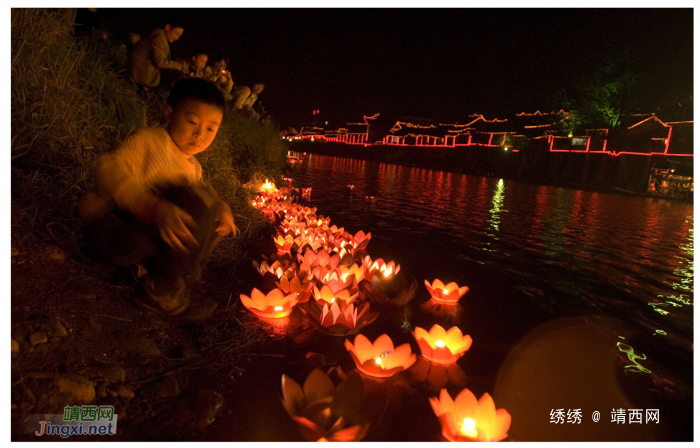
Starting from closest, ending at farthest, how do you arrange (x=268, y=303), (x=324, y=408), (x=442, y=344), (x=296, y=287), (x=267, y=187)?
(x=324, y=408), (x=442, y=344), (x=268, y=303), (x=296, y=287), (x=267, y=187)

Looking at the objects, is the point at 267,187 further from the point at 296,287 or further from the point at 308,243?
the point at 296,287

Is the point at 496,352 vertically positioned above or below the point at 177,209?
below

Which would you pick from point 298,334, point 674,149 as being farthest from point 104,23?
point 674,149

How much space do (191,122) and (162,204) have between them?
472mm

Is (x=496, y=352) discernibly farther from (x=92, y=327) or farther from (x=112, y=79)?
(x=112, y=79)

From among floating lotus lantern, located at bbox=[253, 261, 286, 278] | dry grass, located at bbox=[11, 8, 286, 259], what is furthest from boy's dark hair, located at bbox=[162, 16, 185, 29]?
floating lotus lantern, located at bbox=[253, 261, 286, 278]

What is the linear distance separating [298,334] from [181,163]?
127 cm

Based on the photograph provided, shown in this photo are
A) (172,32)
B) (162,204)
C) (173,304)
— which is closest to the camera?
(162,204)

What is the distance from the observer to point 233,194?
161 inches

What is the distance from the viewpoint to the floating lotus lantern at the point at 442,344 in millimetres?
2164

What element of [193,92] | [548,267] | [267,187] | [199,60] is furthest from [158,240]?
[267,187]

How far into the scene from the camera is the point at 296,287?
2713 mm

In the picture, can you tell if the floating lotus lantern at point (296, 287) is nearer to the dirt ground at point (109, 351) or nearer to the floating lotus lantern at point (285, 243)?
the dirt ground at point (109, 351)

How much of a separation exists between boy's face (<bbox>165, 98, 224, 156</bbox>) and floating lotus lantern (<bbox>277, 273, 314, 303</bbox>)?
1149 millimetres
